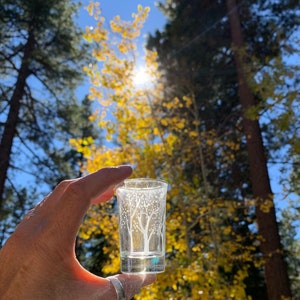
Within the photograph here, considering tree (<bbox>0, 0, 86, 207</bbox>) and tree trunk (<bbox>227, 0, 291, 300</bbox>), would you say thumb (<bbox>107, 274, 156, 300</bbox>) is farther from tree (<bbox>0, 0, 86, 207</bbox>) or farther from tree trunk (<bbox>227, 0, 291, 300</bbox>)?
tree (<bbox>0, 0, 86, 207</bbox>)

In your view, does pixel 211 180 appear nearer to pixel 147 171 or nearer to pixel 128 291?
pixel 147 171

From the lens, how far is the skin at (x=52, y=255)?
64 cm

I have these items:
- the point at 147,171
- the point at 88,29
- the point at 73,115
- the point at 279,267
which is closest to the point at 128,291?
the point at 147,171

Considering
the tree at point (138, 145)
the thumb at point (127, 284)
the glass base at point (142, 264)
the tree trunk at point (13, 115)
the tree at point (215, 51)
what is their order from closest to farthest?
1. the thumb at point (127, 284)
2. the glass base at point (142, 264)
3. the tree at point (138, 145)
4. the tree at point (215, 51)
5. the tree trunk at point (13, 115)

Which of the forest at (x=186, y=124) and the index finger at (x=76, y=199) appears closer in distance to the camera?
the index finger at (x=76, y=199)

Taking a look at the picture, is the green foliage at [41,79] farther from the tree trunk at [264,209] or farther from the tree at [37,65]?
the tree trunk at [264,209]

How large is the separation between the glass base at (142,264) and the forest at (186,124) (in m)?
→ 3.00

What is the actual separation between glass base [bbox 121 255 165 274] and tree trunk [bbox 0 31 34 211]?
1058 cm

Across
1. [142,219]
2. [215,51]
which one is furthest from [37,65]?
[142,219]

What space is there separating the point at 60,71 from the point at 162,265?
488 inches

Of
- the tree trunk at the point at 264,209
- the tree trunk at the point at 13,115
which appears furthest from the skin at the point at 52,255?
the tree trunk at the point at 13,115

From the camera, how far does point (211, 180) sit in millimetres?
8891

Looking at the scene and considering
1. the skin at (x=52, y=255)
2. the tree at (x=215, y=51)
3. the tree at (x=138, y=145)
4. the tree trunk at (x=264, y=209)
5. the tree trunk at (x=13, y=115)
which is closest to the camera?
the skin at (x=52, y=255)

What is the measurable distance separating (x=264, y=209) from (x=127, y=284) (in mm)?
5740
